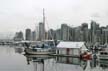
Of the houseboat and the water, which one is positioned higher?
the houseboat

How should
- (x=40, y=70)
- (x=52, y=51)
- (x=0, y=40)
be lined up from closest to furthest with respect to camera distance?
(x=40, y=70)
(x=52, y=51)
(x=0, y=40)

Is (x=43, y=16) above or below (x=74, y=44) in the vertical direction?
above

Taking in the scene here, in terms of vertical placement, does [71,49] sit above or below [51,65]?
above

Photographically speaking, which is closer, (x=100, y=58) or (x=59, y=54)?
(x=100, y=58)

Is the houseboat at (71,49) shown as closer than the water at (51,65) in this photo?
No

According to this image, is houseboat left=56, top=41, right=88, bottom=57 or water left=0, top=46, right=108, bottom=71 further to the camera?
houseboat left=56, top=41, right=88, bottom=57

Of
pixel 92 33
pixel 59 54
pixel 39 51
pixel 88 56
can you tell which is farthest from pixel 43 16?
pixel 92 33

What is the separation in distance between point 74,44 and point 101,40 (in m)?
54.9

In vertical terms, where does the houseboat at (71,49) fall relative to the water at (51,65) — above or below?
above

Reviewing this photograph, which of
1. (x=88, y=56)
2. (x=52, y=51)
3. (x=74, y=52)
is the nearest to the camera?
(x=88, y=56)

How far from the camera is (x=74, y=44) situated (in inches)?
2151

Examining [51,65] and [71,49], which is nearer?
[51,65]

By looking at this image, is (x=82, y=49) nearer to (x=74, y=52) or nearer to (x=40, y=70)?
(x=74, y=52)

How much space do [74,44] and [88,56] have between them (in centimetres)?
669
